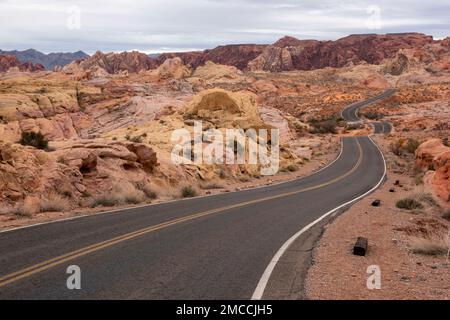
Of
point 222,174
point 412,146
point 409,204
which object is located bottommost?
point 412,146

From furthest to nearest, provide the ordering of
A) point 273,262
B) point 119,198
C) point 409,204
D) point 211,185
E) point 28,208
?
point 211,185
point 409,204
point 119,198
point 28,208
point 273,262

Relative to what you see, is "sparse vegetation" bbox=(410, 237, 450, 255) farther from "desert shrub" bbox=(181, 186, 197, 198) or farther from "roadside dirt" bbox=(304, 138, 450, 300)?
"desert shrub" bbox=(181, 186, 197, 198)

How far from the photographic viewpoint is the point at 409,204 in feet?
64.6

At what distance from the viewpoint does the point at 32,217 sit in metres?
13.4

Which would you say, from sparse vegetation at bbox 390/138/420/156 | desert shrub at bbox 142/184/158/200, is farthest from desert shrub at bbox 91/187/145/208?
sparse vegetation at bbox 390/138/420/156

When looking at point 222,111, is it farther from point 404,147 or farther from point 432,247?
point 432,247

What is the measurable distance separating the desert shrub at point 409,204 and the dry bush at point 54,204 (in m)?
13.5

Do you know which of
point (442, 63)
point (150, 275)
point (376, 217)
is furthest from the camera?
point (442, 63)

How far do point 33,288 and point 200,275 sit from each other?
A: 255 centimetres

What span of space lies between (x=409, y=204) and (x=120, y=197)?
39.2ft

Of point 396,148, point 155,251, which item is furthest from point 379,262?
point 396,148
